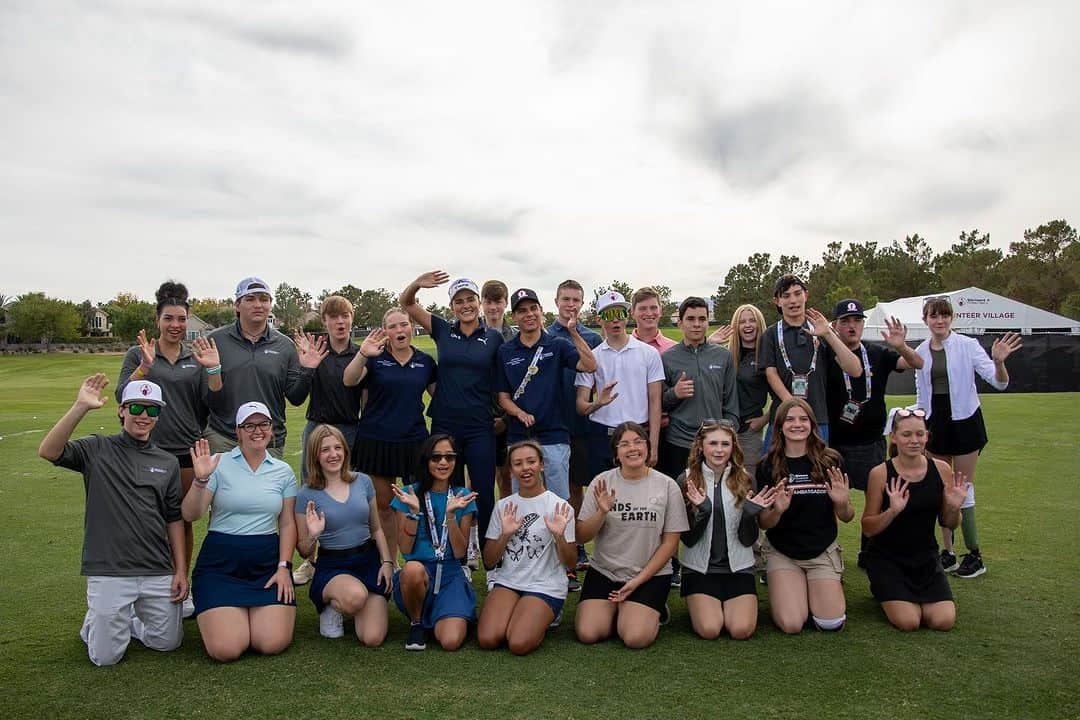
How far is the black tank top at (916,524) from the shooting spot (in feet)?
16.6

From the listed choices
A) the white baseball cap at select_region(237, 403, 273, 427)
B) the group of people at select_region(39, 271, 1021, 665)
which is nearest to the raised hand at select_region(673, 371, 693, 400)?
the group of people at select_region(39, 271, 1021, 665)

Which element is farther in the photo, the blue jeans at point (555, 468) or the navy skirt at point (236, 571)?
the blue jeans at point (555, 468)

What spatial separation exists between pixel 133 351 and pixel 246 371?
0.82 metres

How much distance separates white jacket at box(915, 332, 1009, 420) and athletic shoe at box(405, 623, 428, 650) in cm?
444

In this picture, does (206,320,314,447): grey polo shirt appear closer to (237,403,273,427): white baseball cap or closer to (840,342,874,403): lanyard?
(237,403,273,427): white baseball cap

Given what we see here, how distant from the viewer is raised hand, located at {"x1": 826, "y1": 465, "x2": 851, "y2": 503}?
4.98 m

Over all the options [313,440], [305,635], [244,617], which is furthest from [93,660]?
[313,440]

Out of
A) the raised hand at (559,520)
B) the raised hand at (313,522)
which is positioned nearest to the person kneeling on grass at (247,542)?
the raised hand at (313,522)

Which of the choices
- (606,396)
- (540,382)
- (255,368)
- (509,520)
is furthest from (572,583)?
(255,368)

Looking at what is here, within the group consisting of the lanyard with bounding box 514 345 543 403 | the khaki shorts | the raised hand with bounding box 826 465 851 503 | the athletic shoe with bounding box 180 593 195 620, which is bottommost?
the athletic shoe with bounding box 180 593 195 620

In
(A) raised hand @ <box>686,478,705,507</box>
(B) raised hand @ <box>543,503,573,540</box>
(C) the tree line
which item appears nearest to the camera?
(B) raised hand @ <box>543,503,573,540</box>

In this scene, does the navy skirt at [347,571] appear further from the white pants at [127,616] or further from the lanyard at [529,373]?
the lanyard at [529,373]

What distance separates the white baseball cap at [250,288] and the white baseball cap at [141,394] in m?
1.28

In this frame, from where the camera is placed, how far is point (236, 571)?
4797 mm
